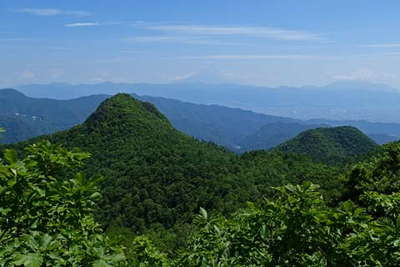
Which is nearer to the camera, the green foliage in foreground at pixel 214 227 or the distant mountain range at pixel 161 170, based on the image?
the green foliage in foreground at pixel 214 227

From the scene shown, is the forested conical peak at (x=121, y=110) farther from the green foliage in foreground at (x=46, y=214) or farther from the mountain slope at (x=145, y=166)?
the green foliage in foreground at (x=46, y=214)

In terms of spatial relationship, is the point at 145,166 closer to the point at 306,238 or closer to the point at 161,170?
the point at 161,170

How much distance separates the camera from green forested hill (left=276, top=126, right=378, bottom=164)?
9519 centimetres

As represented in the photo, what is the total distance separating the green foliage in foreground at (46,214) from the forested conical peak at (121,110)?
75.0 metres

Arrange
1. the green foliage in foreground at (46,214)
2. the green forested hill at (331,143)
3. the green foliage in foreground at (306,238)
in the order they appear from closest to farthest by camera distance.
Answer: the green foliage in foreground at (46,214) → the green foliage in foreground at (306,238) → the green forested hill at (331,143)

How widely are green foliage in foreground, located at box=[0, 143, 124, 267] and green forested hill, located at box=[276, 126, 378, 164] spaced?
91.9 metres

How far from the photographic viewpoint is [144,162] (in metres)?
63.2

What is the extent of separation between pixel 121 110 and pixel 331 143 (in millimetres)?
52686

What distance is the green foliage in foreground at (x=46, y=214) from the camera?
2846 millimetres

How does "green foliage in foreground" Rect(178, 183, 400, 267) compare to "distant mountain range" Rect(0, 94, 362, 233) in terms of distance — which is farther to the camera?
"distant mountain range" Rect(0, 94, 362, 233)

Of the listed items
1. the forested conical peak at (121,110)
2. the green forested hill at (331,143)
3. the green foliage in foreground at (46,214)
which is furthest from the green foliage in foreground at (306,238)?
the green forested hill at (331,143)

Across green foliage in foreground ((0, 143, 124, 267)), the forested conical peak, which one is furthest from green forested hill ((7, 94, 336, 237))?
green foliage in foreground ((0, 143, 124, 267))

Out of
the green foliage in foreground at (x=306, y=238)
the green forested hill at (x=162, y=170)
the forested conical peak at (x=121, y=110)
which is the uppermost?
the green foliage in foreground at (x=306, y=238)

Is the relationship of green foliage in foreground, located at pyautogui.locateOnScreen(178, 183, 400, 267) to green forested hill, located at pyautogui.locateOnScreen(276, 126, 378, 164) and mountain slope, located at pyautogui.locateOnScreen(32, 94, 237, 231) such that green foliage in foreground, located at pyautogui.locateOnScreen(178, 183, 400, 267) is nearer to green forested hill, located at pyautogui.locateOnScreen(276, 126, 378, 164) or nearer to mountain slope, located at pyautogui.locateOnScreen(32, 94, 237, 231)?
mountain slope, located at pyautogui.locateOnScreen(32, 94, 237, 231)
